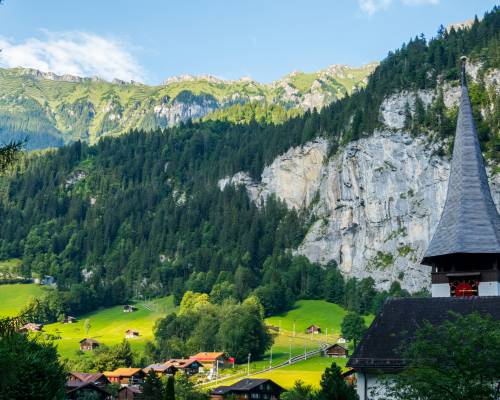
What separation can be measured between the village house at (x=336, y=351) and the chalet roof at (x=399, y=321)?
352 ft

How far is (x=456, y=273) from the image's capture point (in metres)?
46.2

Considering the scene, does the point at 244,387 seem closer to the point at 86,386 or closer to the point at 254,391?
the point at 254,391

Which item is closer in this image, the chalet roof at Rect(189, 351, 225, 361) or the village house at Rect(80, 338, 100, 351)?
the chalet roof at Rect(189, 351, 225, 361)

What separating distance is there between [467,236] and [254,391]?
66.1 meters

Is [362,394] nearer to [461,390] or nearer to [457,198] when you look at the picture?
[461,390]

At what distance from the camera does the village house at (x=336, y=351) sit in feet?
471

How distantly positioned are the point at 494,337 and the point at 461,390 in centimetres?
234

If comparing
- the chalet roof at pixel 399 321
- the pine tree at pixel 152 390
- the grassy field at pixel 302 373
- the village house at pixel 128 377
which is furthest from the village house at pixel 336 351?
the chalet roof at pixel 399 321

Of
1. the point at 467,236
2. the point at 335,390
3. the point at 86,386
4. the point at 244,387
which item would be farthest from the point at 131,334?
the point at 467,236

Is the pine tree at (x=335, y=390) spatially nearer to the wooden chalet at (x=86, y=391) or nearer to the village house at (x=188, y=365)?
the wooden chalet at (x=86, y=391)

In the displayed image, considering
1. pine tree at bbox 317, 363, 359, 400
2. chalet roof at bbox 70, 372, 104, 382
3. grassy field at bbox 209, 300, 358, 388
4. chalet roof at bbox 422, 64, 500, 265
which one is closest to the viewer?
chalet roof at bbox 422, 64, 500, 265

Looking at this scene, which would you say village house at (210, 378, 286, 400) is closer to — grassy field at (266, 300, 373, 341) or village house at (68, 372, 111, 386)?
village house at (68, 372, 111, 386)

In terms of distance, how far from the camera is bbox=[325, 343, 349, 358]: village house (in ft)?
471

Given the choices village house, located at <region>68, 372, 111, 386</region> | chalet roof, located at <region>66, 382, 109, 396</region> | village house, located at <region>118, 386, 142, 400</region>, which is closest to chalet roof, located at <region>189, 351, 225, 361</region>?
village house, located at <region>68, 372, 111, 386</region>
